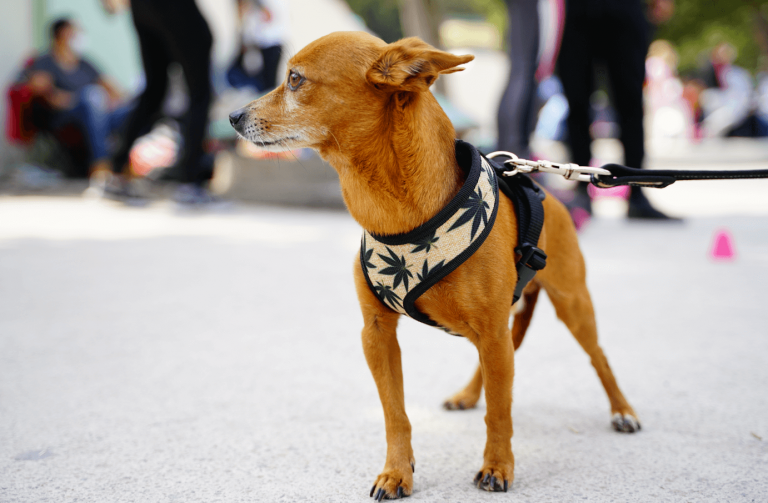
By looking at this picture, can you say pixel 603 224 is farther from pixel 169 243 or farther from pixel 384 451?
pixel 384 451

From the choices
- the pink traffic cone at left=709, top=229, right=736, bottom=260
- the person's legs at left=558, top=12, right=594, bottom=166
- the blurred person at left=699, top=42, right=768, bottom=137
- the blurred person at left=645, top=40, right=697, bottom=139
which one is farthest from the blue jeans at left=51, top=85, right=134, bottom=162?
the blurred person at left=699, top=42, right=768, bottom=137

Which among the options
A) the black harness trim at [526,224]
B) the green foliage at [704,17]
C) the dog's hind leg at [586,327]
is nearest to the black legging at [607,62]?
the dog's hind leg at [586,327]

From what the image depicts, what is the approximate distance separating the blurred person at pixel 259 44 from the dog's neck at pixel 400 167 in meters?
7.29

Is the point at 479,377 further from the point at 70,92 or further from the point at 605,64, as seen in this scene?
the point at 70,92

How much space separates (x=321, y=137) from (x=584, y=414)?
134 cm

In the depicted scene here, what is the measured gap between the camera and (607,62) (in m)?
5.80

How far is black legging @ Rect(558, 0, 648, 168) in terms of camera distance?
219 inches

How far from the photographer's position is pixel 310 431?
2.08 metres

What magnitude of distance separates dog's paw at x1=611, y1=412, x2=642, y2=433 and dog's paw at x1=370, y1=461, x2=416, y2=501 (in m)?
0.80

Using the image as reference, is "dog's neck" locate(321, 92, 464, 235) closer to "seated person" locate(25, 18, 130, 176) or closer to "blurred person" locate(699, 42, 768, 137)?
"seated person" locate(25, 18, 130, 176)

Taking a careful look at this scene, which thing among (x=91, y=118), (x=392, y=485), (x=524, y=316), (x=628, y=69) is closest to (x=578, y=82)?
(x=628, y=69)

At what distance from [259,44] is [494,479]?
8.38m

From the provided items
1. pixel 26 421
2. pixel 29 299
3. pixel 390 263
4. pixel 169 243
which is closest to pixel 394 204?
pixel 390 263

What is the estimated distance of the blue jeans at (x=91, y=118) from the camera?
915cm
